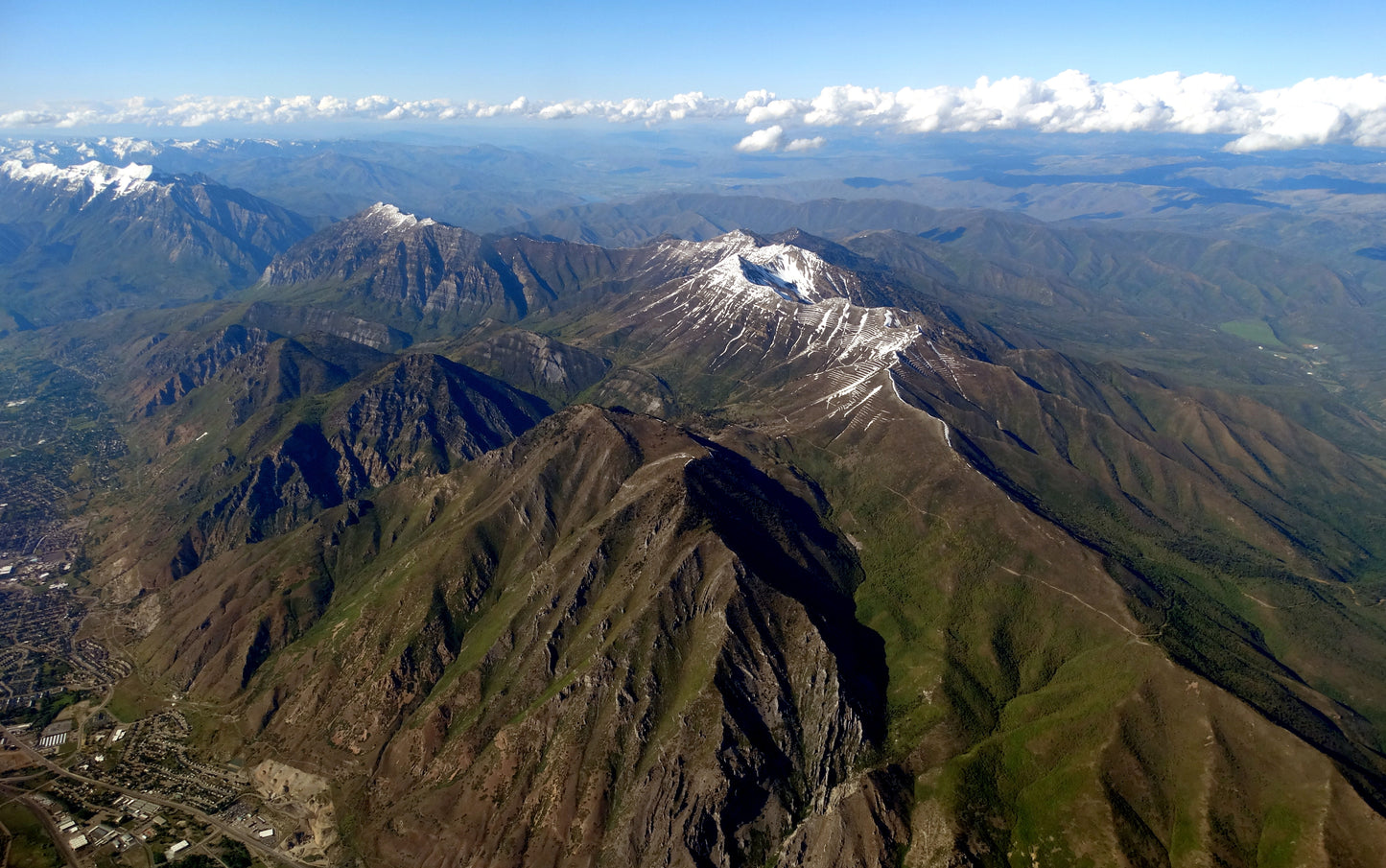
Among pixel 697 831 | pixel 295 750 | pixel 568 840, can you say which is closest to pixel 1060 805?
pixel 697 831

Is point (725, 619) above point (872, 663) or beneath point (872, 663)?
above

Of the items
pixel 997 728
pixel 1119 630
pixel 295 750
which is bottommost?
pixel 295 750

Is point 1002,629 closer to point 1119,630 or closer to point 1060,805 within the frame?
point 1119,630

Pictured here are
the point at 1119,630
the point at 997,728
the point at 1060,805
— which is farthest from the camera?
the point at 1119,630

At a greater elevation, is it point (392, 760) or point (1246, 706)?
point (1246, 706)

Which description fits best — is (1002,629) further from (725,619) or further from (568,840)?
(568,840)

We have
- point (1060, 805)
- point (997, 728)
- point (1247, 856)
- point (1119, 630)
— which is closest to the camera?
point (1247, 856)

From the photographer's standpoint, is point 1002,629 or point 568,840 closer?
point 568,840

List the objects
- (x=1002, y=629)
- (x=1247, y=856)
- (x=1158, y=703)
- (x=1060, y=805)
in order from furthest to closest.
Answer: (x=1002, y=629) < (x=1158, y=703) < (x=1060, y=805) < (x=1247, y=856)

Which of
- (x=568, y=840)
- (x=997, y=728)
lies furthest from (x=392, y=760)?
(x=997, y=728)
